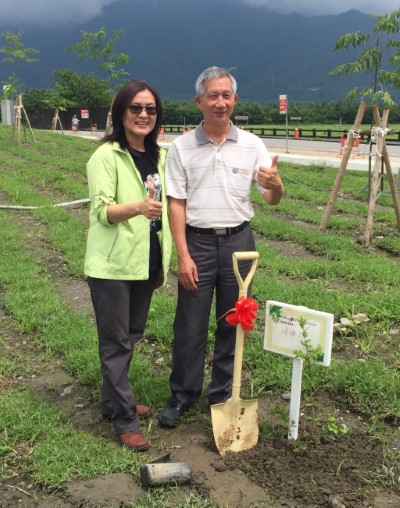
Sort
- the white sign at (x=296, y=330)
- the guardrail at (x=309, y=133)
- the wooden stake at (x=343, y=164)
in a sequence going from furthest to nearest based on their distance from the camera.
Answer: the guardrail at (x=309, y=133), the wooden stake at (x=343, y=164), the white sign at (x=296, y=330)

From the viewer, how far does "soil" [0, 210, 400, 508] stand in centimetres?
274

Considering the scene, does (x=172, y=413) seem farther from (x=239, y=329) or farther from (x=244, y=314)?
(x=244, y=314)

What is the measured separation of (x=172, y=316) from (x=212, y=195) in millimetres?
2050

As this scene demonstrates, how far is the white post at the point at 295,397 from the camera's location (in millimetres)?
3061

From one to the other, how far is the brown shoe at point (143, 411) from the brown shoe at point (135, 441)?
A: 10.5 inches

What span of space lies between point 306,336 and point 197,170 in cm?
110

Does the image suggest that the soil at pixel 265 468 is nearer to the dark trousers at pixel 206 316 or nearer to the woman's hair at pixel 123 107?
the dark trousers at pixel 206 316

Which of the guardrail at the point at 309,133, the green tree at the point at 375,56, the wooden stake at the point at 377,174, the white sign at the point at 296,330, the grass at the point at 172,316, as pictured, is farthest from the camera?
the guardrail at the point at 309,133

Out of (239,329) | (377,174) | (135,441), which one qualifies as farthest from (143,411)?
(377,174)

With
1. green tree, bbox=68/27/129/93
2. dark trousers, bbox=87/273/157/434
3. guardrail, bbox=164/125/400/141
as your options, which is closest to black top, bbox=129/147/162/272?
dark trousers, bbox=87/273/157/434

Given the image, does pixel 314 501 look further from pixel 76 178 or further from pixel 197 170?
pixel 76 178

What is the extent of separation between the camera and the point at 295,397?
309cm

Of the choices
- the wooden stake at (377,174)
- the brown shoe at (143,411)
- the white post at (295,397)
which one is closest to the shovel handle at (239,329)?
the white post at (295,397)

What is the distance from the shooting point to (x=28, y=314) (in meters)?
5.17
